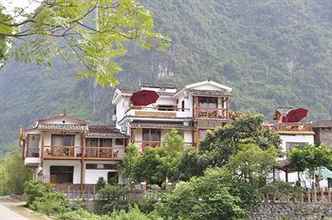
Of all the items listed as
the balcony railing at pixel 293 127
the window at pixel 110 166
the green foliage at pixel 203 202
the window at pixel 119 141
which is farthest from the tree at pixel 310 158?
the window at pixel 119 141

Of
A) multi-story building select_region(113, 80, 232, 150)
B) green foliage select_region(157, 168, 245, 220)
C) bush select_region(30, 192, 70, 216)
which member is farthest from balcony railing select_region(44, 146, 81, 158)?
green foliage select_region(157, 168, 245, 220)

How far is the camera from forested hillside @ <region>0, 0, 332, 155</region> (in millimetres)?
71938

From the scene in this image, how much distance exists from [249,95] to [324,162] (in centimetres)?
4820

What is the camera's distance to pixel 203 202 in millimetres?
21359

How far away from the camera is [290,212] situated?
23.2 metres

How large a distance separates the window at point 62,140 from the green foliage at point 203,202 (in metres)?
12.5

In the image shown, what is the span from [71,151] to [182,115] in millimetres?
7885

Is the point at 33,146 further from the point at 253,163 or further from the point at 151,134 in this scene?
the point at 253,163

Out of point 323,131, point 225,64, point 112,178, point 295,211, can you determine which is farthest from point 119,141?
point 225,64

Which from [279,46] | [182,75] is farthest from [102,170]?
[279,46]

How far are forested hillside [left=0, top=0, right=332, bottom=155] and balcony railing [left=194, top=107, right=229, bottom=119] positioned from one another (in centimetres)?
2950

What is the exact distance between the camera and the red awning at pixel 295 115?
37203 millimetres

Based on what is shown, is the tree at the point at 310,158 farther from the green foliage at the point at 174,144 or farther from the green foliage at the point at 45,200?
the green foliage at the point at 45,200

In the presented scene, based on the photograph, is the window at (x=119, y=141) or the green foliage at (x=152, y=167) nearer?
the green foliage at (x=152, y=167)
